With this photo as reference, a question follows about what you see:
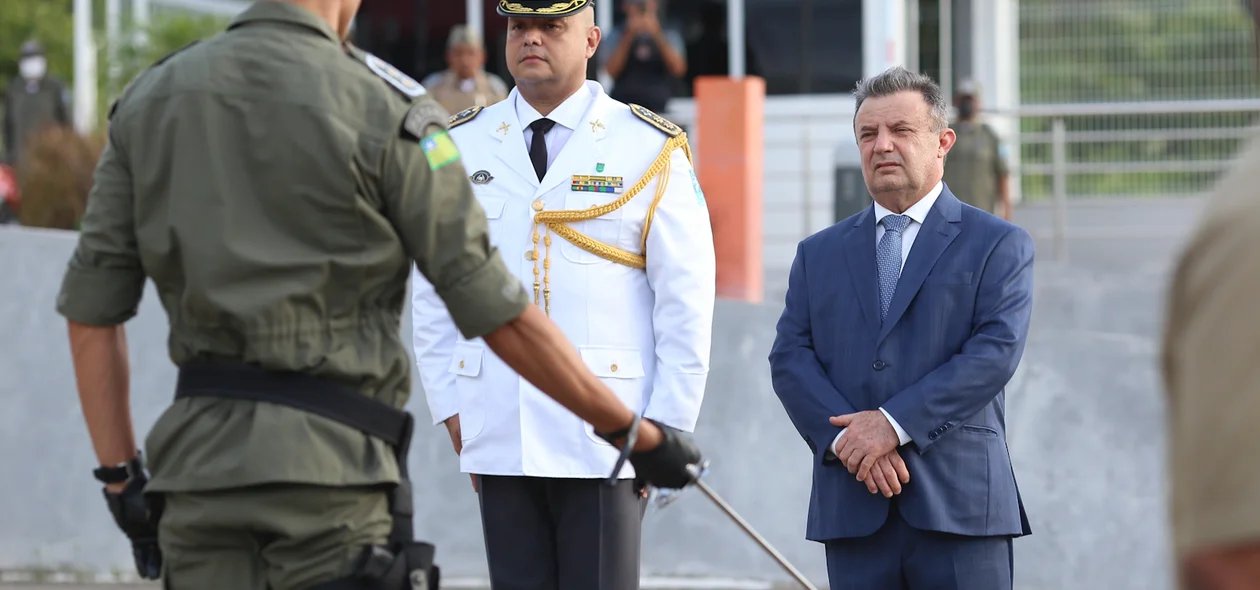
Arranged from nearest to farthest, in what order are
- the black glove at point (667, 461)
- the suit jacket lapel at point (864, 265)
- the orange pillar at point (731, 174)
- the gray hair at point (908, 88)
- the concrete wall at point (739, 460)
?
the black glove at point (667, 461), the suit jacket lapel at point (864, 265), the gray hair at point (908, 88), the concrete wall at point (739, 460), the orange pillar at point (731, 174)

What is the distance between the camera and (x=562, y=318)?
404 cm

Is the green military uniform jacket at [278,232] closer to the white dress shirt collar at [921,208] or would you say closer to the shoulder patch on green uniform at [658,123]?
the shoulder patch on green uniform at [658,123]

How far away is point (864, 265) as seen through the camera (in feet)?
13.7

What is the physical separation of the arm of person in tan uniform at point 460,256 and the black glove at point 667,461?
199 mm

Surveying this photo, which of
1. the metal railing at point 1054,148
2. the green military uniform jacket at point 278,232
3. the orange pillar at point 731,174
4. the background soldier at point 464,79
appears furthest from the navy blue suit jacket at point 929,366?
the background soldier at point 464,79

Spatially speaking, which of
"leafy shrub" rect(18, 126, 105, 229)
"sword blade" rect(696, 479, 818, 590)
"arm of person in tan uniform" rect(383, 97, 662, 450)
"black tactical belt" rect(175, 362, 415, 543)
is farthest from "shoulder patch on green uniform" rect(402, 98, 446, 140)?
"leafy shrub" rect(18, 126, 105, 229)

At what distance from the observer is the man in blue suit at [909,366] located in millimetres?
3977

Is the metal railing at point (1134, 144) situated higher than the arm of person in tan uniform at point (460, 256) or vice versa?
the arm of person in tan uniform at point (460, 256)

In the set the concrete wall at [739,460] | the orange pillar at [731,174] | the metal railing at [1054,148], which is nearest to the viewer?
the concrete wall at [739,460]

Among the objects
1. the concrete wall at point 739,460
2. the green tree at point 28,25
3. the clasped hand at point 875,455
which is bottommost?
the concrete wall at point 739,460

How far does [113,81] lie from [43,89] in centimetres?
136

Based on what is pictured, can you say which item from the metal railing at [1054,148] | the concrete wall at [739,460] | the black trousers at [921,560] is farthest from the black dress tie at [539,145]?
the metal railing at [1054,148]

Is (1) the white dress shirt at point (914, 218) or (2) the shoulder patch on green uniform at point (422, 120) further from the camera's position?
(1) the white dress shirt at point (914, 218)

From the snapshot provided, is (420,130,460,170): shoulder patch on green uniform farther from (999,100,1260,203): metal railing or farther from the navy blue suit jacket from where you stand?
(999,100,1260,203): metal railing
